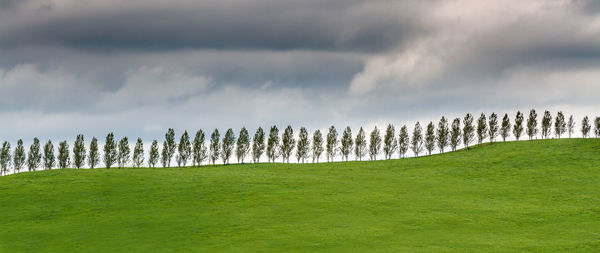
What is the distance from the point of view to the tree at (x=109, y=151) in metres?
131

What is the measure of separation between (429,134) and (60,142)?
3378 inches

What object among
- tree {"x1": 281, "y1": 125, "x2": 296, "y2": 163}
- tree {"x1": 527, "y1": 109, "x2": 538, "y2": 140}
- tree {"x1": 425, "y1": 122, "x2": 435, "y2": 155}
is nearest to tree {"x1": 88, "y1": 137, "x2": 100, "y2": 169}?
tree {"x1": 281, "y1": 125, "x2": 296, "y2": 163}

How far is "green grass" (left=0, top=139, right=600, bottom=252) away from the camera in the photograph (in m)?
38.7

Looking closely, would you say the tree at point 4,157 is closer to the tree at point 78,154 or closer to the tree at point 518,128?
the tree at point 78,154

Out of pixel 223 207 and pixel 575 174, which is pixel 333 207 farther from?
pixel 575 174

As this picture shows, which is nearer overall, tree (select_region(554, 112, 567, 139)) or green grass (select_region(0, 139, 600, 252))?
green grass (select_region(0, 139, 600, 252))

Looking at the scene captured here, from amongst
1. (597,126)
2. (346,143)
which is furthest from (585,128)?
(346,143)

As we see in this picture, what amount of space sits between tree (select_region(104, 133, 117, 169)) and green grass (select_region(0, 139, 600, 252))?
192ft

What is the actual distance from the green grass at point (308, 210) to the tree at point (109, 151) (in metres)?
58.6

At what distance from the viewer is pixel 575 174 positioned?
6862 cm

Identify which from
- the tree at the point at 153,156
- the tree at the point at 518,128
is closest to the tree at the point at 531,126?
the tree at the point at 518,128

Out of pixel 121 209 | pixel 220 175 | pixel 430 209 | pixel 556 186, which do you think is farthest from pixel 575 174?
pixel 121 209

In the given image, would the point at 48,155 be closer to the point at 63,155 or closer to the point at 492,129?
the point at 63,155

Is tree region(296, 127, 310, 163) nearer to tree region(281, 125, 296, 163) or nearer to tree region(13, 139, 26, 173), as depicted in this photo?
tree region(281, 125, 296, 163)
